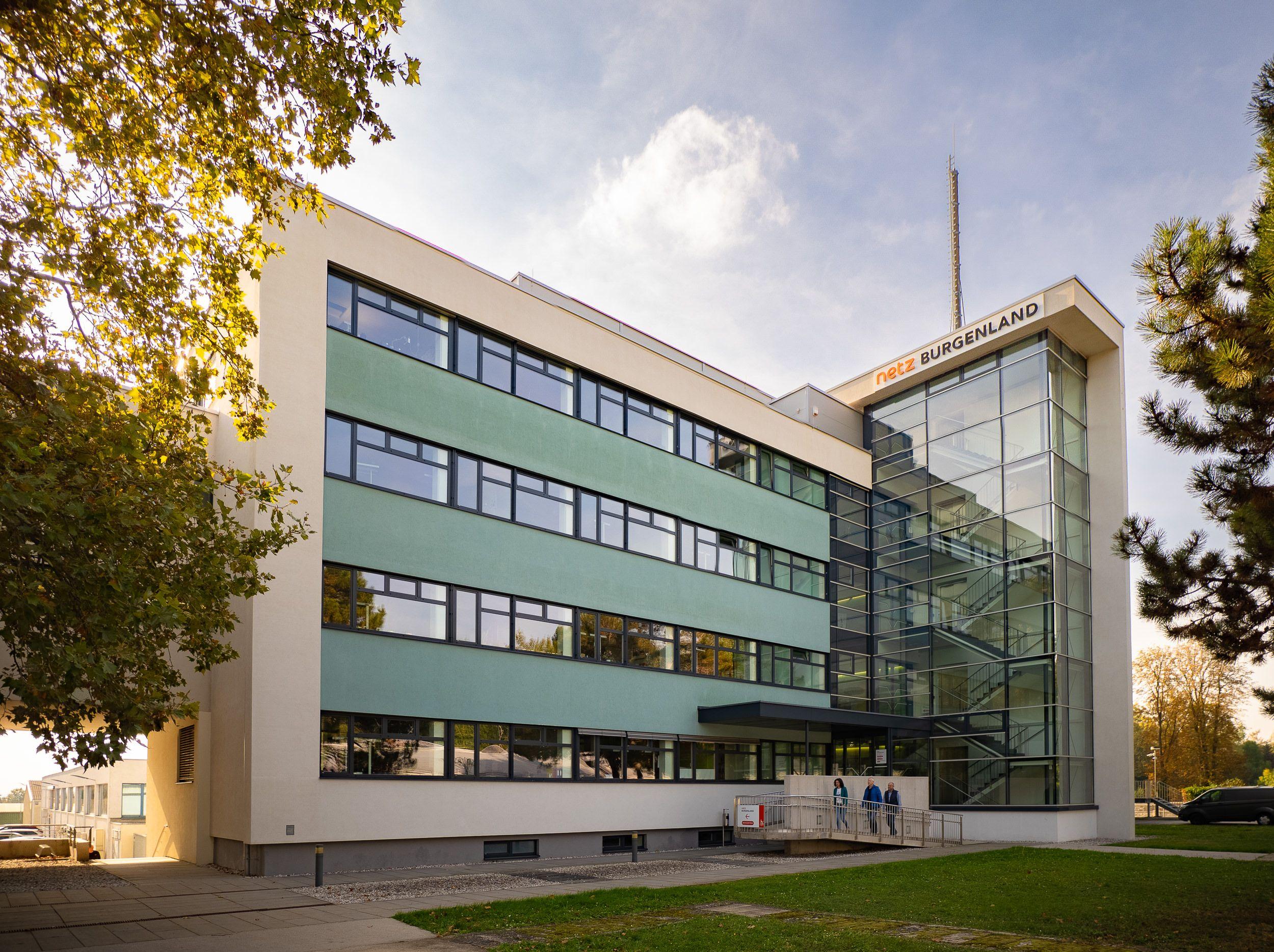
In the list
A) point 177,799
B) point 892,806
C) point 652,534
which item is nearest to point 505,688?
point 652,534

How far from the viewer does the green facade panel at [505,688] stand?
1827 cm

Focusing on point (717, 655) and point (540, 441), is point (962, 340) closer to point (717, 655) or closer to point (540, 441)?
point (717, 655)

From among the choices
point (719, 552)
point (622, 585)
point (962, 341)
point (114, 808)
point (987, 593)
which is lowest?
point (114, 808)

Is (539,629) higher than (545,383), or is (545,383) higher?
(545,383)

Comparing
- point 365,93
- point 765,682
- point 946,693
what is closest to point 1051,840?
point 946,693

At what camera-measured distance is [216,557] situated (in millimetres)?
10523

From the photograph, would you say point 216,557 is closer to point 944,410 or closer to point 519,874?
point 519,874

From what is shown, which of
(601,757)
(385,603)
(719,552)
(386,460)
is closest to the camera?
(385,603)

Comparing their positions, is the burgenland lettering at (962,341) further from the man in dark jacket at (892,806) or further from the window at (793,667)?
the man in dark jacket at (892,806)

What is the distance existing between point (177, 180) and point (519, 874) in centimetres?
1293

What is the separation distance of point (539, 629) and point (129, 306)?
1343 centimetres

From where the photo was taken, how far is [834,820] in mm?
23297

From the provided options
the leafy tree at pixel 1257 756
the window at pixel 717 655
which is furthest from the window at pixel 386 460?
the leafy tree at pixel 1257 756

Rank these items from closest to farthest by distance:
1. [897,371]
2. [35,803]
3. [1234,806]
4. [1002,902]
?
[1002,902] < [897,371] < [1234,806] < [35,803]
